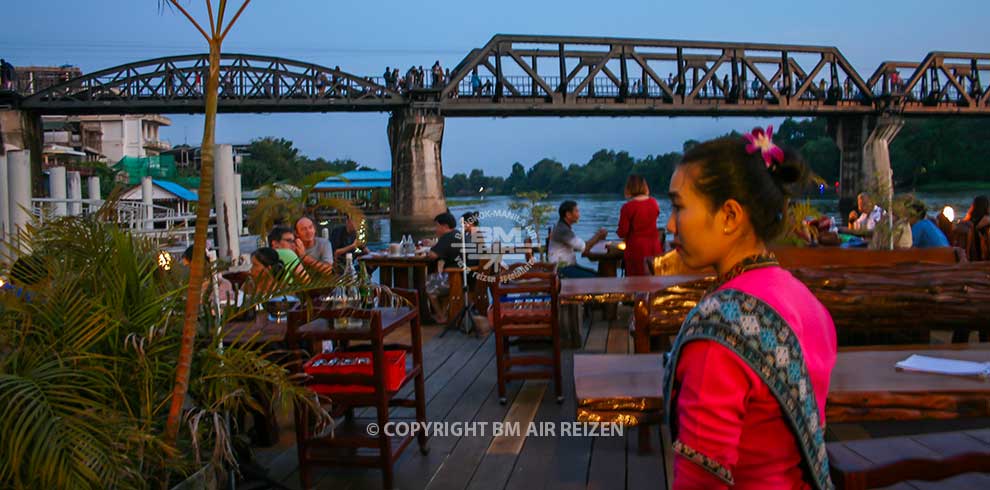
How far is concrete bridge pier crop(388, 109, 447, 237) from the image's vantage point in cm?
3847

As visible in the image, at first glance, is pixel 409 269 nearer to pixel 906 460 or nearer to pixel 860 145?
pixel 906 460

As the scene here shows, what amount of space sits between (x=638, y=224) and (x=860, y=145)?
4479 centimetres

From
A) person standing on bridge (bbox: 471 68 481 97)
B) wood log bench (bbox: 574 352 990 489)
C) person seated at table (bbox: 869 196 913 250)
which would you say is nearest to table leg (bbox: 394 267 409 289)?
person seated at table (bbox: 869 196 913 250)

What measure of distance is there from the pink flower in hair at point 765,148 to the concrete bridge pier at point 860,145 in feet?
152

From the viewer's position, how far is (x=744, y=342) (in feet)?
4.20

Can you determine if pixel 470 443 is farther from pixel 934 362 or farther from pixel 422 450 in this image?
A: pixel 934 362

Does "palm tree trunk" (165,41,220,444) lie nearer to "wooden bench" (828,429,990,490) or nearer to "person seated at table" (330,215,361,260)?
"wooden bench" (828,429,990,490)

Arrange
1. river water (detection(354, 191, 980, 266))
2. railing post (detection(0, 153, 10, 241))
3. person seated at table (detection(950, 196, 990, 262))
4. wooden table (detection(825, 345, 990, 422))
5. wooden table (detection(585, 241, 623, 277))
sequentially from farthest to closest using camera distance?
river water (detection(354, 191, 980, 266)) < person seated at table (detection(950, 196, 990, 262)) < wooden table (detection(585, 241, 623, 277)) < railing post (detection(0, 153, 10, 241)) < wooden table (detection(825, 345, 990, 422))

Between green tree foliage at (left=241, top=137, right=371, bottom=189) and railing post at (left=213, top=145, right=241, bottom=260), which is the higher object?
green tree foliage at (left=241, top=137, right=371, bottom=189)

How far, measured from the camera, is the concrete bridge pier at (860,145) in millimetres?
44906

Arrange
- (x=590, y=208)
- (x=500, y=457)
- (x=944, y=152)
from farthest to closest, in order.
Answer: (x=944, y=152) < (x=590, y=208) < (x=500, y=457)

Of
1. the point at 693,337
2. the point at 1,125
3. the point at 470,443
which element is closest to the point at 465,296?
the point at 470,443

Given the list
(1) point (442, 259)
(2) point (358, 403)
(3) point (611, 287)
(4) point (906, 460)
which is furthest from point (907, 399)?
(1) point (442, 259)

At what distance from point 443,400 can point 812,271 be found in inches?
96.1
